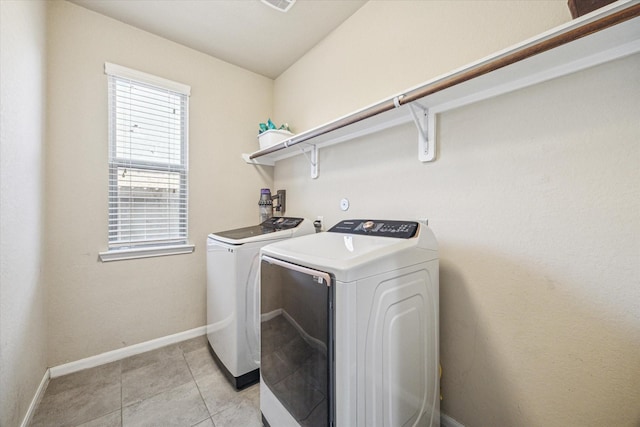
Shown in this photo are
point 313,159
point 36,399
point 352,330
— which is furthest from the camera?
point 313,159

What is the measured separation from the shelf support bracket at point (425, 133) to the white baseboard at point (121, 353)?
2428 millimetres

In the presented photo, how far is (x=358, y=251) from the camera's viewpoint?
1.02 meters

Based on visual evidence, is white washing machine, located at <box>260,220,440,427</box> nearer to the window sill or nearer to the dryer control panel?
the dryer control panel

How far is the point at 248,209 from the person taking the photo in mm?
2627

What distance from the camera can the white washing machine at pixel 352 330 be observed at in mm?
Result: 823

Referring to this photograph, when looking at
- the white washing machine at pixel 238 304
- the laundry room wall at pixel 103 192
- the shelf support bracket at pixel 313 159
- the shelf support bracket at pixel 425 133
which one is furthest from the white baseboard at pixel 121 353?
the shelf support bracket at pixel 425 133

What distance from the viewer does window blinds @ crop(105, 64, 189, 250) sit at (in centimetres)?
191

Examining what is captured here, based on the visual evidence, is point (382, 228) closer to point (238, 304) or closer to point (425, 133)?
point (425, 133)

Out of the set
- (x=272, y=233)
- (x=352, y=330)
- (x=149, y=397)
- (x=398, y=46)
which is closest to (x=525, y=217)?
(x=352, y=330)

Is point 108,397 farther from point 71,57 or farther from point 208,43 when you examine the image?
point 208,43

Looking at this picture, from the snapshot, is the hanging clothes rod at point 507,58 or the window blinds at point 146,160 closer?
the hanging clothes rod at point 507,58

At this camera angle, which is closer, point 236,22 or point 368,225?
point 368,225

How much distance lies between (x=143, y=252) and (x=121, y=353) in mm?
801

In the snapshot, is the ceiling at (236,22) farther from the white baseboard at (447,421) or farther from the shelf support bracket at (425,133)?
the white baseboard at (447,421)
